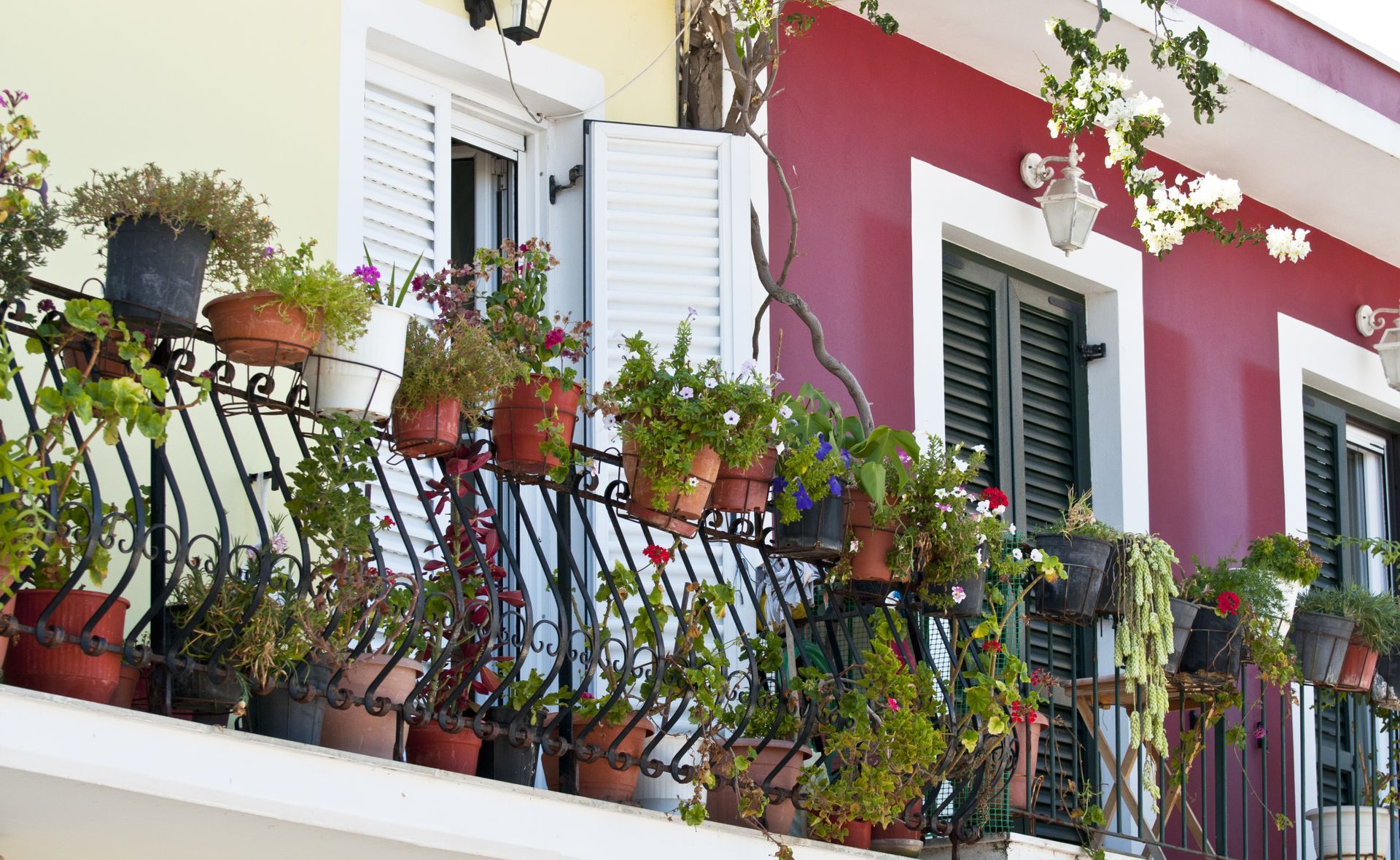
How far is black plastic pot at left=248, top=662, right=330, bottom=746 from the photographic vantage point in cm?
461

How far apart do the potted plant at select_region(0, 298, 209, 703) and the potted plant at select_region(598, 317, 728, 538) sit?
4.36ft

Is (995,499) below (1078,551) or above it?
above

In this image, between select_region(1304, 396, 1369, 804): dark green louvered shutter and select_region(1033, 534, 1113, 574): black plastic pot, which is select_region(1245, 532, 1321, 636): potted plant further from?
select_region(1304, 396, 1369, 804): dark green louvered shutter

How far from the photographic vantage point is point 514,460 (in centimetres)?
525

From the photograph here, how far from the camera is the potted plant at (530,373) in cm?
522

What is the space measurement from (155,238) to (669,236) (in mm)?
2655

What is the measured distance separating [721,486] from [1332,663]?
10.3 ft

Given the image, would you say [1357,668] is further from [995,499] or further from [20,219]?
[20,219]

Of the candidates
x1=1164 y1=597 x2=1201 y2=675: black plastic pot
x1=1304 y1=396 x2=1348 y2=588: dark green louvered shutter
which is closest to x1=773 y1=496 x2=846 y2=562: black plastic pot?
x1=1164 y1=597 x2=1201 y2=675: black plastic pot

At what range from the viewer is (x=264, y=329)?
4.61 metres

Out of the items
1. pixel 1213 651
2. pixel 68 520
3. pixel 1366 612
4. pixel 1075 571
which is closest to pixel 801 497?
pixel 1075 571

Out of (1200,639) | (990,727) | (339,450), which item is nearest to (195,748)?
(339,450)

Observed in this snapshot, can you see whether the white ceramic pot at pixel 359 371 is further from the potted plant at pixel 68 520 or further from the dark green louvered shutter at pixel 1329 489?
the dark green louvered shutter at pixel 1329 489

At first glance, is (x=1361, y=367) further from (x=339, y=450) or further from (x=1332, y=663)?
(x=339, y=450)
